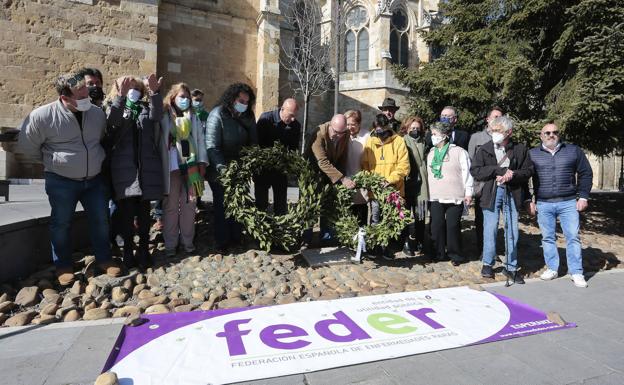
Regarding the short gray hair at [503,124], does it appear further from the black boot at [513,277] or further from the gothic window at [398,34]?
the gothic window at [398,34]

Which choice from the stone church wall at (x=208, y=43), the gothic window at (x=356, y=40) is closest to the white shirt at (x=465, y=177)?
the stone church wall at (x=208, y=43)

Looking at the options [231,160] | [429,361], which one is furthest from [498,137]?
[231,160]

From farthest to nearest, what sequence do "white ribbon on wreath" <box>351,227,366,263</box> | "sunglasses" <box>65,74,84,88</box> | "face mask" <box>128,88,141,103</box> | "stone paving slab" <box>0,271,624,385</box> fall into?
"white ribbon on wreath" <box>351,227,366,263</box>, "face mask" <box>128,88,141,103</box>, "sunglasses" <box>65,74,84,88</box>, "stone paving slab" <box>0,271,624,385</box>

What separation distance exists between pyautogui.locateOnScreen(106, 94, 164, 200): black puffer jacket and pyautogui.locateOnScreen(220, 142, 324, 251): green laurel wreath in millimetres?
766

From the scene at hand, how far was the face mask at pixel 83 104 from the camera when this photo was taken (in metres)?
3.65

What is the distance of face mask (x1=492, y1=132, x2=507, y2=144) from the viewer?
14.6ft

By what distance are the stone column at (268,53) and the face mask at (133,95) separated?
1082 centimetres

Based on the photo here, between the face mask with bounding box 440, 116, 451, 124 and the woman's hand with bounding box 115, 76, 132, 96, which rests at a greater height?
the woman's hand with bounding box 115, 76, 132, 96

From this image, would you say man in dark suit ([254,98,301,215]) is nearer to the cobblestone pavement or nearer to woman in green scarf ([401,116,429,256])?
the cobblestone pavement

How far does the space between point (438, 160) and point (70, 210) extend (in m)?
4.31

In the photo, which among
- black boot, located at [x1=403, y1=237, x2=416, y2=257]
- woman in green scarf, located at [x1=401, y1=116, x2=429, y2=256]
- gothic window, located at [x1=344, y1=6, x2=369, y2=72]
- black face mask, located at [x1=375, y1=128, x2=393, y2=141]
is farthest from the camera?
gothic window, located at [x1=344, y1=6, x2=369, y2=72]

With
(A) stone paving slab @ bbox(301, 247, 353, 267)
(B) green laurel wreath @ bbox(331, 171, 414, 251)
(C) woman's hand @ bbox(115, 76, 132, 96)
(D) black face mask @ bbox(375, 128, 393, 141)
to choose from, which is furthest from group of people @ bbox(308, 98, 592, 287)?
(C) woman's hand @ bbox(115, 76, 132, 96)

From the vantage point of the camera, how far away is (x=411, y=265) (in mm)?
4941

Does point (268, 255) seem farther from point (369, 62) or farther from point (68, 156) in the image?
point (369, 62)
